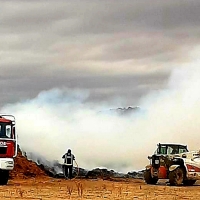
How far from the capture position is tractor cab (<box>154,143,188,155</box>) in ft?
146

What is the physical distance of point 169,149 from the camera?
146 ft

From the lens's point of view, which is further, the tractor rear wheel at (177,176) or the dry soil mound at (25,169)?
the dry soil mound at (25,169)

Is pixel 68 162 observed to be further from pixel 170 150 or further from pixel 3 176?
pixel 3 176

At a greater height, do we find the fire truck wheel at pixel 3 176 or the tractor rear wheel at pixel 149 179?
the tractor rear wheel at pixel 149 179

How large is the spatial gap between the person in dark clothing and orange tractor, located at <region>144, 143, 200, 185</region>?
565 cm

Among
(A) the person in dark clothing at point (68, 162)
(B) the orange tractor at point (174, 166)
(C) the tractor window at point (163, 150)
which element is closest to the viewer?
(B) the orange tractor at point (174, 166)

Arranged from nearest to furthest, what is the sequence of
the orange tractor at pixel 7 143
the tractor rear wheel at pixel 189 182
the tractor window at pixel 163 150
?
the orange tractor at pixel 7 143 → the tractor rear wheel at pixel 189 182 → the tractor window at pixel 163 150

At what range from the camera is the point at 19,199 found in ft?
83.3

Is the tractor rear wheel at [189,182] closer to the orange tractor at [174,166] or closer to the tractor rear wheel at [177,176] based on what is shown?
the orange tractor at [174,166]

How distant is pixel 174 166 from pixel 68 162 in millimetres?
9063

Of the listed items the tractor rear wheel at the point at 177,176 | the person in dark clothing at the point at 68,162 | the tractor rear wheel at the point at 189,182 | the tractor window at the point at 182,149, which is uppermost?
the tractor window at the point at 182,149

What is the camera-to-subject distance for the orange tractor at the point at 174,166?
4062 centimetres

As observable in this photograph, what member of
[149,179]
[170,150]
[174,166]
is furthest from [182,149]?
[174,166]

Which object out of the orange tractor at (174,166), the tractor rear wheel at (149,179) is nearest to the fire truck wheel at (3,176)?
the orange tractor at (174,166)
